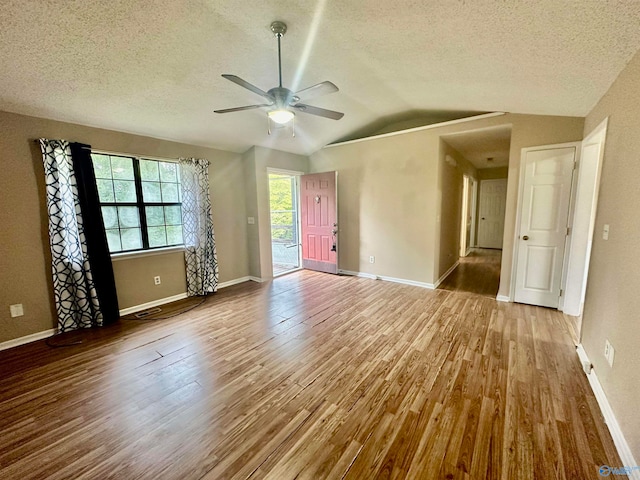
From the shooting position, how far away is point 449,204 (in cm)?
484

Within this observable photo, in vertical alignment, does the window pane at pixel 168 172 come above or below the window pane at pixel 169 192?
above

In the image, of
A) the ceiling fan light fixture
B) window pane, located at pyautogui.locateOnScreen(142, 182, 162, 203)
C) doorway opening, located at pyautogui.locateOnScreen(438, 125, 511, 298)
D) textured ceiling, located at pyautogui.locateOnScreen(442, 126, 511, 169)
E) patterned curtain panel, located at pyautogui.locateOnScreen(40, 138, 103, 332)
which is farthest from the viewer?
doorway opening, located at pyautogui.locateOnScreen(438, 125, 511, 298)

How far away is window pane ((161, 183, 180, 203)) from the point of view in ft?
12.9

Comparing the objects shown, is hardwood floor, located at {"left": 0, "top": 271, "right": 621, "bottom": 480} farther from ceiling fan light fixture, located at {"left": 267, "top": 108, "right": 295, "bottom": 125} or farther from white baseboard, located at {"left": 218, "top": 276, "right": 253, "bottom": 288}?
ceiling fan light fixture, located at {"left": 267, "top": 108, "right": 295, "bottom": 125}

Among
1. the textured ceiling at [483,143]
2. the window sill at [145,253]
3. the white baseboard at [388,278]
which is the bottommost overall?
the white baseboard at [388,278]

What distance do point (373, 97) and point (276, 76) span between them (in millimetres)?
1332

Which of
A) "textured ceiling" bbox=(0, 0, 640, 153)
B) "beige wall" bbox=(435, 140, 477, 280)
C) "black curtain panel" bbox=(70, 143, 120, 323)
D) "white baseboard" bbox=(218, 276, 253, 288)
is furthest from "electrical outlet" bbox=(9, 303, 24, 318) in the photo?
"beige wall" bbox=(435, 140, 477, 280)

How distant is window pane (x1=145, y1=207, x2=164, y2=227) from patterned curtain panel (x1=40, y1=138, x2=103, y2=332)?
0.79m

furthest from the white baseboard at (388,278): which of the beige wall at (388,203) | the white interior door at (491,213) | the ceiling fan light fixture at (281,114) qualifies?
the white interior door at (491,213)

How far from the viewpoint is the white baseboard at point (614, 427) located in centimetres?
137

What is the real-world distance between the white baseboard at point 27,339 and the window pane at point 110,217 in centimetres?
128

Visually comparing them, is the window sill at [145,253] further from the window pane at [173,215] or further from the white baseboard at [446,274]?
the white baseboard at [446,274]

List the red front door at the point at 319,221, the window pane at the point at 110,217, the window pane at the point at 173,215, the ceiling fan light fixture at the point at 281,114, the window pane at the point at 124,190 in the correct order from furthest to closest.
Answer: the red front door at the point at 319,221 → the window pane at the point at 173,215 → the window pane at the point at 124,190 → the window pane at the point at 110,217 → the ceiling fan light fixture at the point at 281,114

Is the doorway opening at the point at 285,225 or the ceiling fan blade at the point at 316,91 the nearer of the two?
the ceiling fan blade at the point at 316,91
